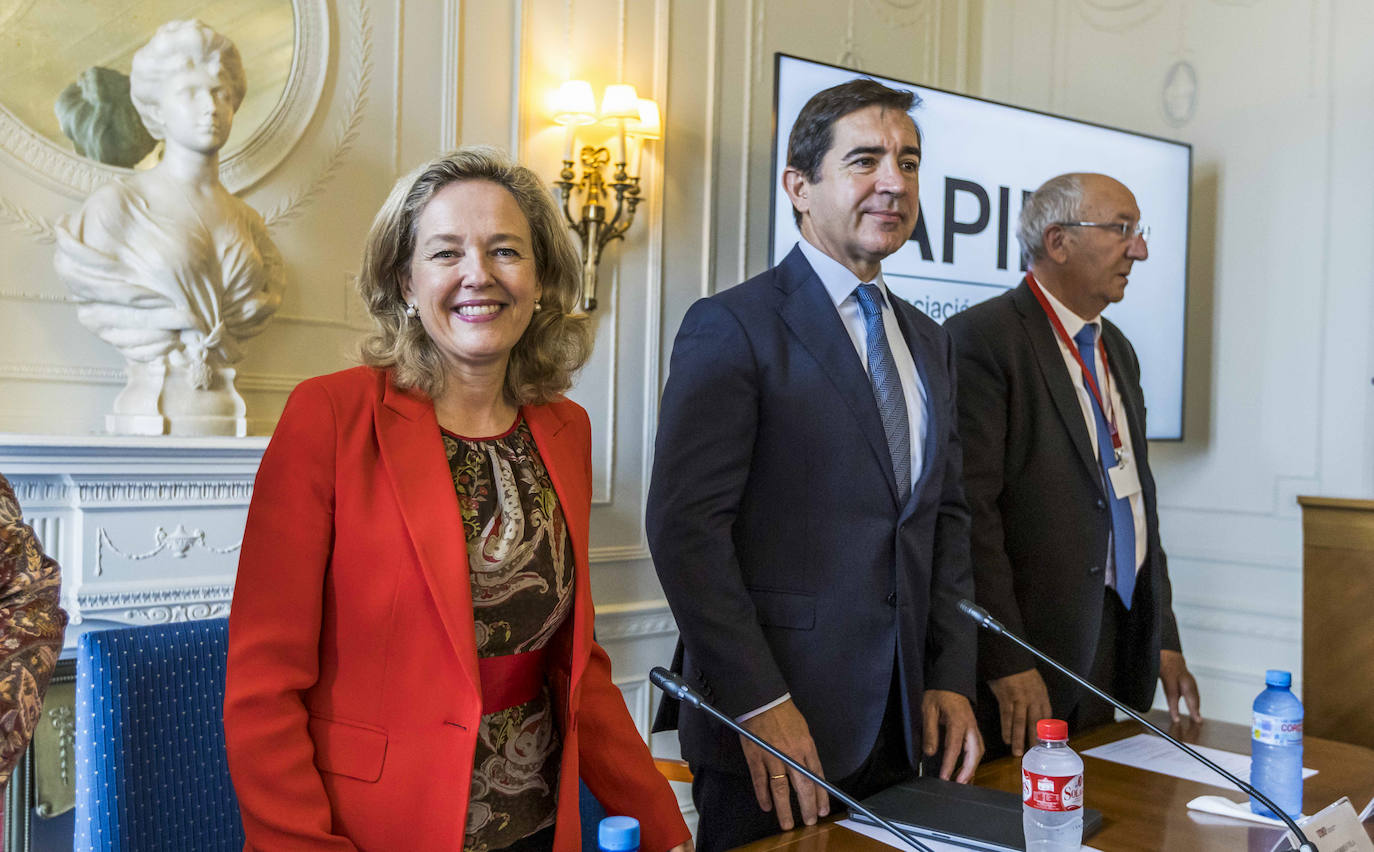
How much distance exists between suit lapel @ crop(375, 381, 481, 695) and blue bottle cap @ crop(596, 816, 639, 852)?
0.37 metres

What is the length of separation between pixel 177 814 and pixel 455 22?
2258 mm

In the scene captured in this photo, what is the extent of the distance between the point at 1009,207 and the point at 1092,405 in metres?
1.49

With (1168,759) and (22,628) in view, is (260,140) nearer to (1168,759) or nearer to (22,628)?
(22,628)

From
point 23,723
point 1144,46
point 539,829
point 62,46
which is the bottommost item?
point 539,829

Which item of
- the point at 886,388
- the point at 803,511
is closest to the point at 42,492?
the point at 803,511

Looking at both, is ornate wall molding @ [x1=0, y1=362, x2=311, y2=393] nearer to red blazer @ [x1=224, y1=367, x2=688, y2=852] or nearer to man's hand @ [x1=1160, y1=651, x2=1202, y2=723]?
red blazer @ [x1=224, y1=367, x2=688, y2=852]

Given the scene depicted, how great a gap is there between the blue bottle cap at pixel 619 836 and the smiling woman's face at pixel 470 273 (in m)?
0.65

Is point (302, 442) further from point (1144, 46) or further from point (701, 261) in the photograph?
point (1144, 46)

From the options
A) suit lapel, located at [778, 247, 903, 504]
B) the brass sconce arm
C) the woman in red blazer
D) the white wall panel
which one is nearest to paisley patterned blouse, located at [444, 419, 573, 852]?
the woman in red blazer

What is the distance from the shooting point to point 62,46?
2383 mm

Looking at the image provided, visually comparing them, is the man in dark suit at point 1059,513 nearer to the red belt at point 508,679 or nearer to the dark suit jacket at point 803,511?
the dark suit jacket at point 803,511

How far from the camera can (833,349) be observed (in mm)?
1812

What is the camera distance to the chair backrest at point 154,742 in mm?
1281

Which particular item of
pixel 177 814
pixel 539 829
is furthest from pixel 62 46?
pixel 539 829
